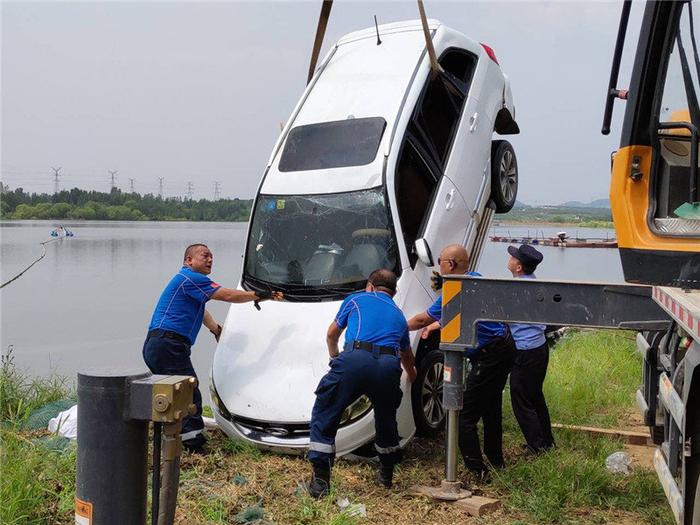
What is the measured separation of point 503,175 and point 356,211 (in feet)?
8.62

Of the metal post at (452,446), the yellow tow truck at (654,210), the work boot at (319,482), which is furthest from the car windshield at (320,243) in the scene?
the yellow tow truck at (654,210)

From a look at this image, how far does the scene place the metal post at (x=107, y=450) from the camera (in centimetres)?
318

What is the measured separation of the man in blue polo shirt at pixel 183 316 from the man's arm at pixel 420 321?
1423 mm

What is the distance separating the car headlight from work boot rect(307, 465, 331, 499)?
0.56 m

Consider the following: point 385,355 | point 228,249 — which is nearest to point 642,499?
point 385,355

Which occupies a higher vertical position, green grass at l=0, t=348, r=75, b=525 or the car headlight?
the car headlight

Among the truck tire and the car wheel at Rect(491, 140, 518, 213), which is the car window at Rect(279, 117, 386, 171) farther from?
the truck tire

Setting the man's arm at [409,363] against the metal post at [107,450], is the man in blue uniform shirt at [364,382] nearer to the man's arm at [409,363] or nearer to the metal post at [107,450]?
the man's arm at [409,363]

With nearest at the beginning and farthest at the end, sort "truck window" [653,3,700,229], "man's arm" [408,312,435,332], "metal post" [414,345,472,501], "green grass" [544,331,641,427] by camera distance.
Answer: "truck window" [653,3,700,229], "metal post" [414,345,472,501], "man's arm" [408,312,435,332], "green grass" [544,331,641,427]

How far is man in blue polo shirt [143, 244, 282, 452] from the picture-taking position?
22.5 feet

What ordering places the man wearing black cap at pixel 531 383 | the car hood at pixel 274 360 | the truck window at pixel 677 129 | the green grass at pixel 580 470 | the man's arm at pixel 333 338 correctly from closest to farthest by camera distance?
the truck window at pixel 677 129 → the green grass at pixel 580 470 → the man's arm at pixel 333 338 → the car hood at pixel 274 360 → the man wearing black cap at pixel 531 383

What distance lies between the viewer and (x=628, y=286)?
525 cm

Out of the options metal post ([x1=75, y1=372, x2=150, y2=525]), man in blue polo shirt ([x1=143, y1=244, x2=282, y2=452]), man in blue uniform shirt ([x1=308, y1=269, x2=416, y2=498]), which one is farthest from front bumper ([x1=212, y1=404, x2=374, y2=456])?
metal post ([x1=75, y1=372, x2=150, y2=525])

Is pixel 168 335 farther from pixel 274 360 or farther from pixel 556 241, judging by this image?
pixel 556 241
